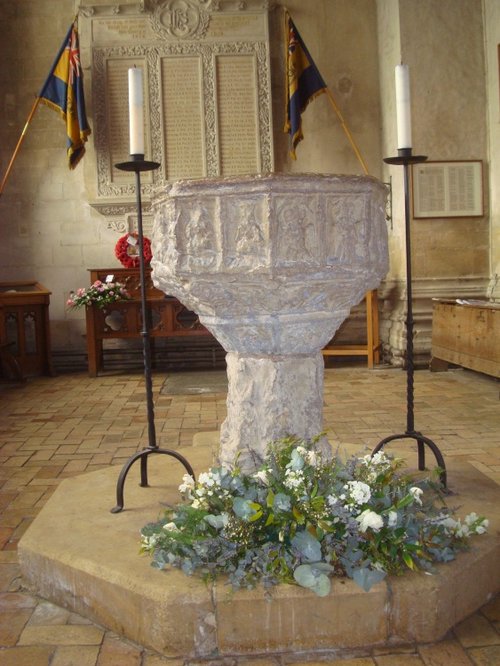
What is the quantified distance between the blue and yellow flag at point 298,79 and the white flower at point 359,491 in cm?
557

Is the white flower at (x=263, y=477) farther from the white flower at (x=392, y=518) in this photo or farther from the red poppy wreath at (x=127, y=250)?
the red poppy wreath at (x=127, y=250)

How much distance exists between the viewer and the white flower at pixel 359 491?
184 centimetres

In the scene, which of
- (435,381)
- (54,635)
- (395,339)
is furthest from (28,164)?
(54,635)

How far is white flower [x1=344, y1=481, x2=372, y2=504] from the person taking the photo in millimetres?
1842

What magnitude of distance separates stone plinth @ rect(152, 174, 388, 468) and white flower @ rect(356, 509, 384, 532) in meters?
0.52

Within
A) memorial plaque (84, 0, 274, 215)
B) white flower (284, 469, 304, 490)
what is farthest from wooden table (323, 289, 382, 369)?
white flower (284, 469, 304, 490)

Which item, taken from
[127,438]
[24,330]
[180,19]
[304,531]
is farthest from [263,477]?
[180,19]

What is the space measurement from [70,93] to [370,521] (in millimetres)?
6227

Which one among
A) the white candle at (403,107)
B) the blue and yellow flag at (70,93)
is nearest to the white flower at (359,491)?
the white candle at (403,107)

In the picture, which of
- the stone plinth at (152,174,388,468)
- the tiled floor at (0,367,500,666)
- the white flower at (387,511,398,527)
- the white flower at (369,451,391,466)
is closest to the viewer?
the tiled floor at (0,367,500,666)

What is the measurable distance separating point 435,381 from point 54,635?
4400 millimetres

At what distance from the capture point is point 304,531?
1797 millimetres

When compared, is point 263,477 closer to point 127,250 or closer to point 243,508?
point 243,508

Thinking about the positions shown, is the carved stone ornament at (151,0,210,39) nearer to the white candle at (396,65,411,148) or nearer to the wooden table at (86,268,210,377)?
the wooden table at (86,268,210,377)
